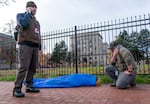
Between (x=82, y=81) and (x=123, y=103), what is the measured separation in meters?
3.19

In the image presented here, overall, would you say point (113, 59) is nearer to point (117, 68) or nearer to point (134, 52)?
point (117, 68)

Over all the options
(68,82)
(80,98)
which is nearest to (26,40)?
(80,98)

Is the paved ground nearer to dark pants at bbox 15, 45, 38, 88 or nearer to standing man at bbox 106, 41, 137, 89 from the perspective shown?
dark pants at bbox 15, 45, 38, 88

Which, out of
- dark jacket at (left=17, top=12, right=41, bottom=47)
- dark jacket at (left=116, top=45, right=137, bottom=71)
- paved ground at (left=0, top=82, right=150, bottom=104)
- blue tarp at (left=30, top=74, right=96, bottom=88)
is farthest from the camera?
blue tarp at (left=30, top=74, right=96, bottom=88)

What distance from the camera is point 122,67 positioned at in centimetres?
651

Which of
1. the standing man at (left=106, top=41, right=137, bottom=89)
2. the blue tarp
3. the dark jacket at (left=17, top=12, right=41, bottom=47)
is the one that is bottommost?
the blue tarp

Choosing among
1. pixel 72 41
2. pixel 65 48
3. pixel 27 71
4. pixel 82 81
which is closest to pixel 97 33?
pixel 72 41

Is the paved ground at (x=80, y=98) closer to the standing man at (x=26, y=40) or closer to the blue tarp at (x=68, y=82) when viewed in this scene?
the standing man at (x=26, y=40)

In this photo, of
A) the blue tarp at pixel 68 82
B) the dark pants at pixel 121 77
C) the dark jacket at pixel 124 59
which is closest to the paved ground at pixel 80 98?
the dark pants at pixel 121 77

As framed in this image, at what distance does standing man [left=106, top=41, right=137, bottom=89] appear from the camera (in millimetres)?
6150

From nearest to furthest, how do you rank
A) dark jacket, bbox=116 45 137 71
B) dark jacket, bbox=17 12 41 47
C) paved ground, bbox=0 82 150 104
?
paved ground, bbox=0 82 150 104 < dark jacket, bbox=17 12 41 47 < dark jacket, bbox=116 45 137 71

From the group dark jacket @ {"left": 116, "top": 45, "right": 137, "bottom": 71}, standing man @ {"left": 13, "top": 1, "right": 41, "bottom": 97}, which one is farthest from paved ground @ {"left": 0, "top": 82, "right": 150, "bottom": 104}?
dark jacket @ {"left": 116, "top": 45, "right": 137, "bottom": 71}

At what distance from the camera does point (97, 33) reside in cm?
950

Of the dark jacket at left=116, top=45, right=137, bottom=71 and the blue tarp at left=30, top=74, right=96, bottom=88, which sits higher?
the dark jacket at left=116, top=45, right=137, bottom=71
